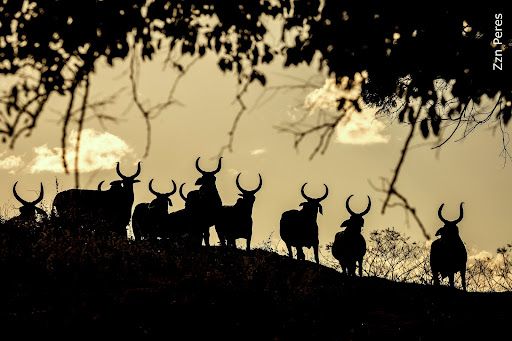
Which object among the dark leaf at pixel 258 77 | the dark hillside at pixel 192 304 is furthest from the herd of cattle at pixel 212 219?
the dark leaf at pixel 258 77

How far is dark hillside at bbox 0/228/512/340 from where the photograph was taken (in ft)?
21.3

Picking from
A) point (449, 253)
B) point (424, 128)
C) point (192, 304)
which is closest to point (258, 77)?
point (424, 128)

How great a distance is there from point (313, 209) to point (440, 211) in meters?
3.44

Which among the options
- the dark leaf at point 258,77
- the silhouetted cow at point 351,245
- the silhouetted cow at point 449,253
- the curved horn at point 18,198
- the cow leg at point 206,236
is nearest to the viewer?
the dark leaf at point 258,77

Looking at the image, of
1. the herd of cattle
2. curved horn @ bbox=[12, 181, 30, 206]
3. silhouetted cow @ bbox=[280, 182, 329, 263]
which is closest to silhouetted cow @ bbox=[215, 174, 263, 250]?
the herd of cattle

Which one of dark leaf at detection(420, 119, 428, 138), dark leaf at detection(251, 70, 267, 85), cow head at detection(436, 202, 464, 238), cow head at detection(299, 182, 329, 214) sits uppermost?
cow head at detection(299, 182, 329, 214)

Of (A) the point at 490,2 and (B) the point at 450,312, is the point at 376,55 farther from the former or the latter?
(B) the point at 450,312

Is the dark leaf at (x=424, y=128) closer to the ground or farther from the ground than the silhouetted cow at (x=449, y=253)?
closer to the ground

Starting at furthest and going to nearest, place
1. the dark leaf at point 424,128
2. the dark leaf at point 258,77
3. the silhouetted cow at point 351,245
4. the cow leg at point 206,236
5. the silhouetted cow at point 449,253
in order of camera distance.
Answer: the cow leg at point 206,236 < the silhouetted cow at point 351,245 < the silhouetted cow at point 449,253 < the dark leaf at point 258,77 < the dark leaf at point 424,128

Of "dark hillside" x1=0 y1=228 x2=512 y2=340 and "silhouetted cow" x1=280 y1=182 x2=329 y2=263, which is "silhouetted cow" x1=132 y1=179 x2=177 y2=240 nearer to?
"silhouetted cow" x1=280 y1=182 x2=329 y2=263

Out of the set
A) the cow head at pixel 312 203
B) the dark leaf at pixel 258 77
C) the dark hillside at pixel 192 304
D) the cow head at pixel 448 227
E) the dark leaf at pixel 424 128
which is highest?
the cow head at pixel 312 203

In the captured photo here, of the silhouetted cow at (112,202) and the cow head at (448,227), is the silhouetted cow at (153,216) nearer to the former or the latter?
the silhouetted cow at (112,202)

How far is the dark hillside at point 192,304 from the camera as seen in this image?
6.50m

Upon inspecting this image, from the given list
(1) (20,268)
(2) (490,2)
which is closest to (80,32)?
(2) (490,2)
